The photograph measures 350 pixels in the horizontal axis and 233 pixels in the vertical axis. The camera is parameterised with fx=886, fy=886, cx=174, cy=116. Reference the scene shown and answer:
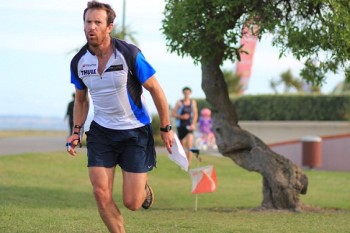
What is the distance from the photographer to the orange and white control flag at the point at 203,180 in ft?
43.3

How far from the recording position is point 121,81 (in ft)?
25.0

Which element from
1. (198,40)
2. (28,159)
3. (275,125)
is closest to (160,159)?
(28,159)

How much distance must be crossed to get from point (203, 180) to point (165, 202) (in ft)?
8.76

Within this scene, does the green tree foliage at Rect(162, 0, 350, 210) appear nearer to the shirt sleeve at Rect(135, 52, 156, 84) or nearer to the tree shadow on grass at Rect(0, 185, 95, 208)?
the tree shadow on grass at Rect(0, 185, 95, 208)

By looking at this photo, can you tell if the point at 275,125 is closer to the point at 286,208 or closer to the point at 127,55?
the point at 286,208

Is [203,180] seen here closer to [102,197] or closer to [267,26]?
[267,26]

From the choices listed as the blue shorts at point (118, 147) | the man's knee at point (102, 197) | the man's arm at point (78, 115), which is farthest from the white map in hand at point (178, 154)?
the man's arm at point (78, 115)

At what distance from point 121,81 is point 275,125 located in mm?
24692

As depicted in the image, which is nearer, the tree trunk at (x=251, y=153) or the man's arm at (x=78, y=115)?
the man's arm at (x=78, y=115)

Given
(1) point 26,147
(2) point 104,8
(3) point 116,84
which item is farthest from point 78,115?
(1) point 26,147

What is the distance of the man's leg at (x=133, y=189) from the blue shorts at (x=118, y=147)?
0.18 ft

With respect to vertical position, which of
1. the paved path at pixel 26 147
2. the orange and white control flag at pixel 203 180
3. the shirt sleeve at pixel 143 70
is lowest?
the paved path at pixel 26 147

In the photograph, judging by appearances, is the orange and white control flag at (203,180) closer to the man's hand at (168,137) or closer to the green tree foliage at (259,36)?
the green tree foliage at (259,36)

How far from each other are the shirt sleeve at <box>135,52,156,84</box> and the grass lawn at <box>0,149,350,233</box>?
2872 millimetres
